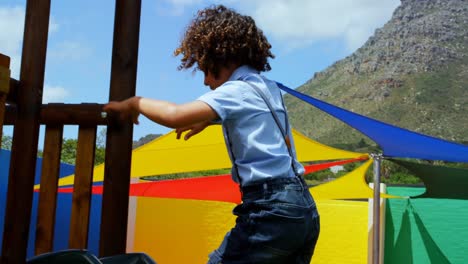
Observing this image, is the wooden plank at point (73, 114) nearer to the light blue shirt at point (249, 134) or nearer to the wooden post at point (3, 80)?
the wooden post at point (3, 80)

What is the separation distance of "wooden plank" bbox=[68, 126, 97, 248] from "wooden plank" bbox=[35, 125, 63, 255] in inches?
3.5

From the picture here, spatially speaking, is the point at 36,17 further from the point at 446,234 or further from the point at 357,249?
the point at 446,234

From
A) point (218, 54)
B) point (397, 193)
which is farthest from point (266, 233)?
point (397, 193)

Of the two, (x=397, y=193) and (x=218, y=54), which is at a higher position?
(x=218, y=54)

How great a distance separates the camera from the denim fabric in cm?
180

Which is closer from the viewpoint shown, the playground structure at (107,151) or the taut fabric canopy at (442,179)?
the playground structure at (107,151)

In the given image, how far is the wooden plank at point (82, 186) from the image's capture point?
2461 mm

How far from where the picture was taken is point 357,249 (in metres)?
5.14

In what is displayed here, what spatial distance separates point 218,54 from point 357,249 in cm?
358

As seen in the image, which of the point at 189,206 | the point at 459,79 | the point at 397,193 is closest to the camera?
the point at 189,206

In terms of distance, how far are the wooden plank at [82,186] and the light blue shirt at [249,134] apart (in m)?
0.82

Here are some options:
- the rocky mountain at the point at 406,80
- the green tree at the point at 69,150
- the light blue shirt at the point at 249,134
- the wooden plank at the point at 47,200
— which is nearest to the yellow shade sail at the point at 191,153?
the wooden plank at the point at 47,200

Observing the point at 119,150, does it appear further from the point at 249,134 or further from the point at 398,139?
the point at 398,139

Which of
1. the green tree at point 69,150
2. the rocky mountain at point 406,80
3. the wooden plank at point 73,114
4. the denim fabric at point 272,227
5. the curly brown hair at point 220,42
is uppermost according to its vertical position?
the rocky mountain at point 406,80
